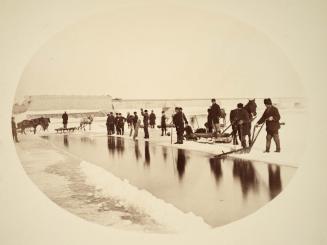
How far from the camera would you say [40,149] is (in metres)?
2.81

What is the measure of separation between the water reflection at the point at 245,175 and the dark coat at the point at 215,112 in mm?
315

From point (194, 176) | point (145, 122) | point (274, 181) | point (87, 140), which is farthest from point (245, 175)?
point (87, 140)

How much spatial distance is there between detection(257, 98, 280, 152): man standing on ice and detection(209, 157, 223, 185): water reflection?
13.2 inches

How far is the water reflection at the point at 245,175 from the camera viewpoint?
2666 millimetres

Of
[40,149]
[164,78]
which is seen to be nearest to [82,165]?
[40,149]

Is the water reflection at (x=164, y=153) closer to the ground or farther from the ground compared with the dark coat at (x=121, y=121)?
closer to the ground

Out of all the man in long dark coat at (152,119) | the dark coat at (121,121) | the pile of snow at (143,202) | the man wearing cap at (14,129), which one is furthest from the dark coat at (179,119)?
the man wearing cap at (14,129)

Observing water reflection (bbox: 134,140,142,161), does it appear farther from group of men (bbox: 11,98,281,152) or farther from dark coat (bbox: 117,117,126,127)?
dark coat (bbox: 117,117,126,127)

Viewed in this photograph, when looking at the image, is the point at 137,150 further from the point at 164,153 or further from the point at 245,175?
the point at 245,175

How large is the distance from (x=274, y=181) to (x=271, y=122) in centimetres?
40

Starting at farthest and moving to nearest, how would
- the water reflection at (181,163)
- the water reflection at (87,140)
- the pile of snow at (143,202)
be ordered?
the water reflection at (87,140) < the water reflection at (181,163) < the pile of snow at (143,202)

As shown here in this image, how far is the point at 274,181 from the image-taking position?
2.68m

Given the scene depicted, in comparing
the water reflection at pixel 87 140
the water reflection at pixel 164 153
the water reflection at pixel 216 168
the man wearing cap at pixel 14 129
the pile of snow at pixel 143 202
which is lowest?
the pile of snow at pixel 143 202

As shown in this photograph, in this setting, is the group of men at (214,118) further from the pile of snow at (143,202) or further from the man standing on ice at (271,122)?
the pile of snow at (143,202)
